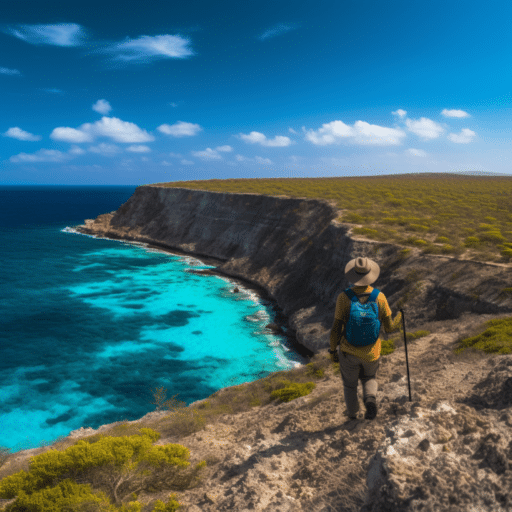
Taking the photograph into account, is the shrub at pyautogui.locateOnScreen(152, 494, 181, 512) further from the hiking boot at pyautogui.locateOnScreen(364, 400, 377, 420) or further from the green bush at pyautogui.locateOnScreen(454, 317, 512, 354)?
the green bush at pyautogui.locateOnScreen(454, 317, 512, 354)

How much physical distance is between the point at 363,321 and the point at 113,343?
23.0m

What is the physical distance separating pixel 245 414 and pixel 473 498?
26.9 ft

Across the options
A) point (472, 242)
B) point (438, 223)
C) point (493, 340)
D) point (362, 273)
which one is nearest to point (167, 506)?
point (362, 273)

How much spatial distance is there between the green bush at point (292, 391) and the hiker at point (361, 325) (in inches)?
201

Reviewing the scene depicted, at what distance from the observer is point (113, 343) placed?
25.3 metres

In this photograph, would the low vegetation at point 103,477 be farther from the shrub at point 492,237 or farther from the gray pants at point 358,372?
the shrub at point 492,237

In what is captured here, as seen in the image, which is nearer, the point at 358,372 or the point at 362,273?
the point at 362,273

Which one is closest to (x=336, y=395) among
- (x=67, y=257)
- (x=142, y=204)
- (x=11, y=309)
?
(x=11, y=309)

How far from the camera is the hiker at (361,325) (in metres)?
6.30

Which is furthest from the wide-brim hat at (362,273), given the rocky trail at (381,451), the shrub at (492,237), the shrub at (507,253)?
the shrub at (492,237)

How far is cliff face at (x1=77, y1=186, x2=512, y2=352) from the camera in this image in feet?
64.6

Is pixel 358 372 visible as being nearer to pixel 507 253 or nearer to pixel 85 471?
pixel 85 471

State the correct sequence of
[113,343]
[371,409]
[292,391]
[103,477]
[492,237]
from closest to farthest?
[371,409]
[103,477]
[292,391]
[492,237]
[113,343]

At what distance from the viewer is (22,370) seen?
2144cm
